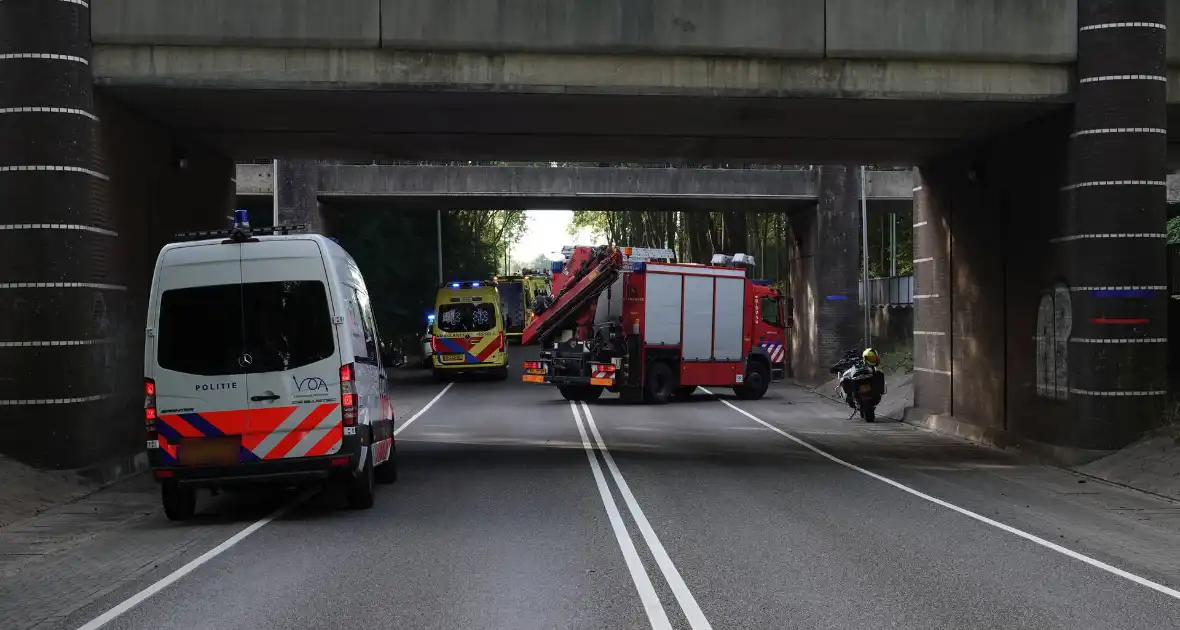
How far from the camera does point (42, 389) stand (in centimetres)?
1431

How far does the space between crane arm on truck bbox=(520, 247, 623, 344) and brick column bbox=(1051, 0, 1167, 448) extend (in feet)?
42.6

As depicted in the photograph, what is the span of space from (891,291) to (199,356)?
3996 centimetres

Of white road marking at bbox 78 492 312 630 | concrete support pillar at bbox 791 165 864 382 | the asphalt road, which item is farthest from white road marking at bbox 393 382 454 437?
concrete support pillar at bbox 791 165 864 382

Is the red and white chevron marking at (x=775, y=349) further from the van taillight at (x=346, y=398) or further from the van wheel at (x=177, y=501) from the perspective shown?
the van wheel at (x=177, y=501)

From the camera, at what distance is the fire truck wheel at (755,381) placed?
31.4 m

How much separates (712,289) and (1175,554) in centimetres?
2024

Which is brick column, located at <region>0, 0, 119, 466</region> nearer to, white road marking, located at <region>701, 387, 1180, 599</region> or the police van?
the police van

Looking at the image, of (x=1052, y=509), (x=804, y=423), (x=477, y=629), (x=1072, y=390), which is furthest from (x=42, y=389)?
(x=804, y=423)

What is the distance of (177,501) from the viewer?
1183 cm

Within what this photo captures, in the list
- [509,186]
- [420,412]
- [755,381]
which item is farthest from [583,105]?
[509,186]

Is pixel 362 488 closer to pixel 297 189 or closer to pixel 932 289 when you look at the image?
pixel 932 289

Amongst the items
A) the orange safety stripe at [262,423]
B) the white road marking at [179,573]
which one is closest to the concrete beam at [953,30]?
the orange safety stripe at [262,423]

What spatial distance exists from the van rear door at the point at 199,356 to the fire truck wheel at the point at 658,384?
712 inches

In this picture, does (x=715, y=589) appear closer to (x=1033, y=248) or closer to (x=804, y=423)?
(x=1033, y=248)
